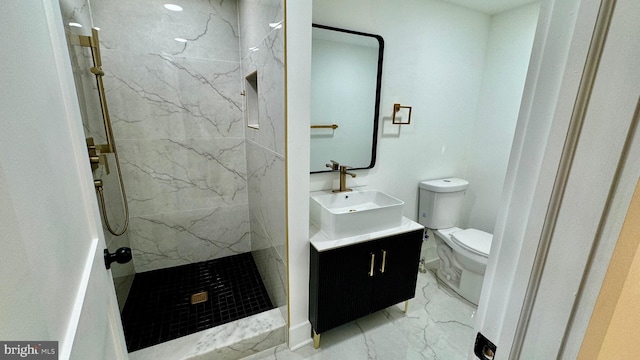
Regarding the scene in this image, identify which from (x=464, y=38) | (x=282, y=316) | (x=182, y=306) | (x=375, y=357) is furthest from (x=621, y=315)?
(x=464, y=38)

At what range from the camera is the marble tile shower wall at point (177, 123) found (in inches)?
68.2

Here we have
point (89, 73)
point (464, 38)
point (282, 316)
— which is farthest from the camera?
point (464, 38)

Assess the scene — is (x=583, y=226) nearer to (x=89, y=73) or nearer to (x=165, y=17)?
(x=89, y=73)

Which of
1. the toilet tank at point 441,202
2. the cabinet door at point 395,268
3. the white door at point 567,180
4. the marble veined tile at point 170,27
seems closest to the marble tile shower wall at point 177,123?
the marble veined tile at point 170,27

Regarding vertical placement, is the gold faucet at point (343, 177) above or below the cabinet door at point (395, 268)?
above

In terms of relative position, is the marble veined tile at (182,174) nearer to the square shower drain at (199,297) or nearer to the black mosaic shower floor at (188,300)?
the black mosaic shower floor at (188,300)

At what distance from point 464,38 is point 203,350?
2812 millimetres

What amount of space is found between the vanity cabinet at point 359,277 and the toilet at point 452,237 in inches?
21.0

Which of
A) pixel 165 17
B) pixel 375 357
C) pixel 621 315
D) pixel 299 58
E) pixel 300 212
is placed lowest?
pixel 375 357

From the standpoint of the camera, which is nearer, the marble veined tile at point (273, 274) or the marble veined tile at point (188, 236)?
the marble veined tile at point (273, 274)

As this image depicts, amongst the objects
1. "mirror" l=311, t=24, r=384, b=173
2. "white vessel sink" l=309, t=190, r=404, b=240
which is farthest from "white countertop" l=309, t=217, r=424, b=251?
"mirror" l=311, t=24, r=384, b=173

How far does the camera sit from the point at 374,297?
64.0 inches

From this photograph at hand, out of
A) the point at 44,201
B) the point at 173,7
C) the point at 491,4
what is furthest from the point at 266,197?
the point at 491,4

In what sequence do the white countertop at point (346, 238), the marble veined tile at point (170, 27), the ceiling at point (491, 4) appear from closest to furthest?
1. the white countertop at point (346, 238)
2. the marble veined tile at point (170, 27)
3. the ceiling at point (491, 4)
